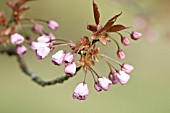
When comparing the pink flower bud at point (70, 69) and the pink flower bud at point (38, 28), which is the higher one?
the pink flower bud at point (38, 28)

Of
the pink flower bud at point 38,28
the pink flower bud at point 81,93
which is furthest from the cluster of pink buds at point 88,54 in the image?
the pink flower bud at point 38,28

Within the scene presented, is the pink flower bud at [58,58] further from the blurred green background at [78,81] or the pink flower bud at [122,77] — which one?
the blurred green background at [78,81]

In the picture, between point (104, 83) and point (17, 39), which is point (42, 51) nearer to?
point (104, 83)

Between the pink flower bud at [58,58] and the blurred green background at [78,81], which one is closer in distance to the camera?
the pink flower bud at [58,58]

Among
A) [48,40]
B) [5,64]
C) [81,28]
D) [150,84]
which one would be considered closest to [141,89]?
[150,84]

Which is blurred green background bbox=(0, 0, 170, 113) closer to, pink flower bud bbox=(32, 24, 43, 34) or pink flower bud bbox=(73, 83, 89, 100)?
pink flower bud bbox=(32, 24, 43, 34)
